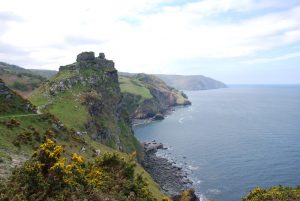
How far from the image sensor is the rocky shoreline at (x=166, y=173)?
10269 centimetres

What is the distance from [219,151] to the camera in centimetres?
14138

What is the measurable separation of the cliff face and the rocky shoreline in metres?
9.34

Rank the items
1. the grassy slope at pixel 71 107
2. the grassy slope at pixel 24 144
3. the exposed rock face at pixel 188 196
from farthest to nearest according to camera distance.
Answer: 1. the grassy slope at pixel 71 107
2. the exposed rock face at pixel 188 196
3. the grassy slope at pixel 24 144

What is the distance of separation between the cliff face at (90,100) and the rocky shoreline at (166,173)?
9.34 m

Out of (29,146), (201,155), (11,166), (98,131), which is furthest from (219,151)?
(11,166)

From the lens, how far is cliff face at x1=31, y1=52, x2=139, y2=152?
104 meters

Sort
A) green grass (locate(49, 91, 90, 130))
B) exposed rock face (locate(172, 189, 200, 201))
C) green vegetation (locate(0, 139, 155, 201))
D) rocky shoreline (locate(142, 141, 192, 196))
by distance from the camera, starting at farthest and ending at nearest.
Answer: rocky shoreline (locate(142, 141, 192, 196)) < green grass (locate(49, 91, 90, 130)) < exposed rock face (locate(172, 189, 200, 201)) < green vegetation (locate(0, 139, 155, 201))

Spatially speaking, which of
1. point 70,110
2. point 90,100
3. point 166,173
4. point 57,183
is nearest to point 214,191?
point 166,173

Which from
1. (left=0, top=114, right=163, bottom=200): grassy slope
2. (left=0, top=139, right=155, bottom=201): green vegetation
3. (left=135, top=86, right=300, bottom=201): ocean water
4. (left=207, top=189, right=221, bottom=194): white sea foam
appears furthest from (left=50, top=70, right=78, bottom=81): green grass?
(left=0, top=139, right=155, bottom=201): green vegetation

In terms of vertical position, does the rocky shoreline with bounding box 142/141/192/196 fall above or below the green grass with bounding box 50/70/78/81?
below

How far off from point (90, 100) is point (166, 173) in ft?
124

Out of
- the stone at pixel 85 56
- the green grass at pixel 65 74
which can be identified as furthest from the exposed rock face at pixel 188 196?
Answer: the stone at pixel 85 56

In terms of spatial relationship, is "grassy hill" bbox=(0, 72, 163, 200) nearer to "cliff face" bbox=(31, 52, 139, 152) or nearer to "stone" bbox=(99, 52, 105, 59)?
"cliff face" bbox=(31, 52, 139, 152)

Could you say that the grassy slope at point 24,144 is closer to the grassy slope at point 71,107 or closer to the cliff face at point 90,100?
the grassy slope at point 71,107
